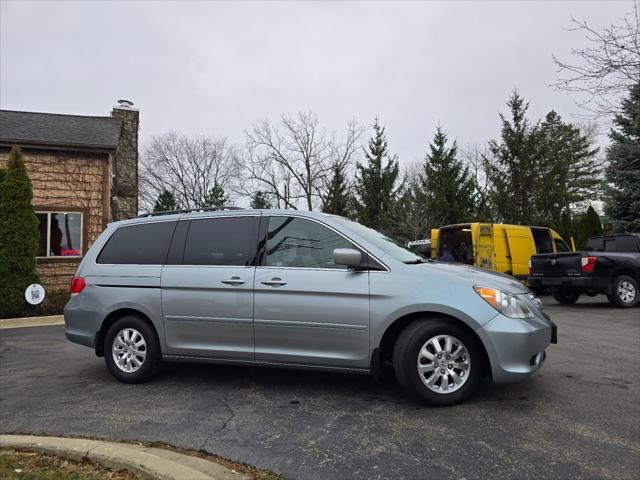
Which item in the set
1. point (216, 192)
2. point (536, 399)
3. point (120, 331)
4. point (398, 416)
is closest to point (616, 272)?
point (536, 399)

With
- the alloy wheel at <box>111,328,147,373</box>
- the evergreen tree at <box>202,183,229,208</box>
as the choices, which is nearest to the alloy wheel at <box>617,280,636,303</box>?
the alloy wheel at <box>111,328,147,373</box>

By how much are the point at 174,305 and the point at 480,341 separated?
2922 millimetres

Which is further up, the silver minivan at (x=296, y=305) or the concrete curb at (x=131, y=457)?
the silver minivan at (x=296, y=305)

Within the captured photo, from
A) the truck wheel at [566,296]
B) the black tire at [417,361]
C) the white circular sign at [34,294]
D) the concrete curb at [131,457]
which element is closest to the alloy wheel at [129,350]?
the concrete curb at [131,457]

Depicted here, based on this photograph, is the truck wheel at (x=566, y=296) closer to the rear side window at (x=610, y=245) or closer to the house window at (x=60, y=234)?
the rear side window at (x=610, y=245)

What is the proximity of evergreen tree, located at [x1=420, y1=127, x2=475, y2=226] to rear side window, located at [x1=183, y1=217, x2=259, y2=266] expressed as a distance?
21843 mm

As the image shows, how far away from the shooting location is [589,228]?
22.4m

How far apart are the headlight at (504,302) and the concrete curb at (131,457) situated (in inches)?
91.4

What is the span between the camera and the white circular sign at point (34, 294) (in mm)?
10789

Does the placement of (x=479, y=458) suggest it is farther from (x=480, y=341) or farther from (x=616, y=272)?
(x=616, y=272)

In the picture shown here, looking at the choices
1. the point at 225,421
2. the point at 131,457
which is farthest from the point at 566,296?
the point at 131,457

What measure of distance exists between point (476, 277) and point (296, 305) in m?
1.62

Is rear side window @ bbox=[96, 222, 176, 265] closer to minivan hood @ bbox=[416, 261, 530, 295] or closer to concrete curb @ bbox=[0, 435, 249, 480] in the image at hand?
concrete curb @ bbox=[0, 435, 249, 480]

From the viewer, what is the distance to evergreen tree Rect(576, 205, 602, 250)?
22203mm
